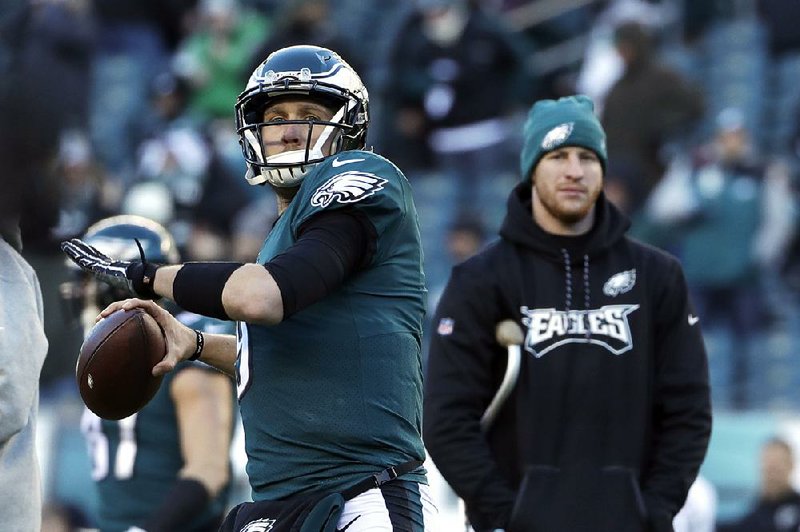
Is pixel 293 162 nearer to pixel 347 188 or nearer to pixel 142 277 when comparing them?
pixel 347 188

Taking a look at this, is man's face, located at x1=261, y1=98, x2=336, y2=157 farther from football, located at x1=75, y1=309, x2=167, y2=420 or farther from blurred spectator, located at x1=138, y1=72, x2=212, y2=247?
blurred spectator, located at x1=138, y1=72, x2=212, y2=247

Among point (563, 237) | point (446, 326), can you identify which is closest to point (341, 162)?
point (446, 326)

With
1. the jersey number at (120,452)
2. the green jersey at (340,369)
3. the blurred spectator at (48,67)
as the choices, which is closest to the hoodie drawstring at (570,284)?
the green jersey at (340,369)

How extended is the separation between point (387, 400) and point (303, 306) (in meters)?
0.41

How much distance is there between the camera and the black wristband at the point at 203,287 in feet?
13.3

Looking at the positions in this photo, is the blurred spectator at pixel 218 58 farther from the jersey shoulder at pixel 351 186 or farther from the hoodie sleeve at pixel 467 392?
the jersey shoulder at pixel 351 186

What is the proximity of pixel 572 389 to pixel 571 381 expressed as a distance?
3 cm

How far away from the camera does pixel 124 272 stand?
13.8 feet

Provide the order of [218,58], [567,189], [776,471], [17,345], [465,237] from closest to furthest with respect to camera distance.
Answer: [17,345]
[567,189]
[776,471]
[465,237]
[218,58]

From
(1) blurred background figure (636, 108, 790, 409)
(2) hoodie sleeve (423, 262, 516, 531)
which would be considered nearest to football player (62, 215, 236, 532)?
(2) hoodie sleeve (423, 262, 516, 531)

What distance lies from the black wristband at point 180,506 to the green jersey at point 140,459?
0.36ft

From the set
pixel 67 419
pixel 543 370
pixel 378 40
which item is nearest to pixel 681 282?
pixel 543 370

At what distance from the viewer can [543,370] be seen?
5.51 metres

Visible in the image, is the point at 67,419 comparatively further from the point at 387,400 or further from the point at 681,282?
the point at 387,400
